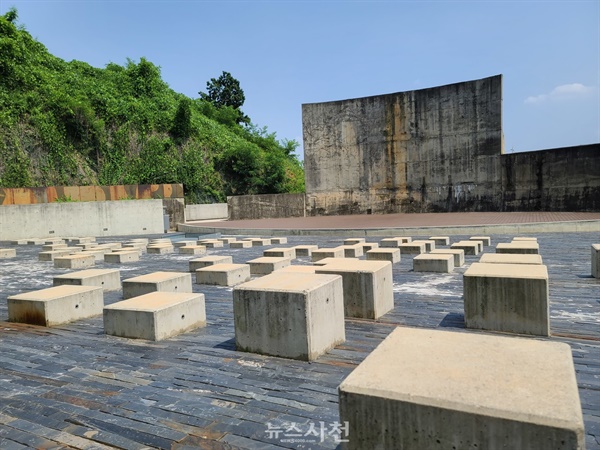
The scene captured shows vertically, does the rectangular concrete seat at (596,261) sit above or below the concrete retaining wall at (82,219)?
below

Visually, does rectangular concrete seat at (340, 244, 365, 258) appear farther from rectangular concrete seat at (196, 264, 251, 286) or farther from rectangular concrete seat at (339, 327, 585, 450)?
rectangular concrete seat at (339, 327, 585, 450)

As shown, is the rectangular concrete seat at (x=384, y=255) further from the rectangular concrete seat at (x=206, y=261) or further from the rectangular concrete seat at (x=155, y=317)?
the rectangular concrete seat at (x=155, y=317)

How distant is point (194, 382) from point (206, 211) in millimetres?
32015

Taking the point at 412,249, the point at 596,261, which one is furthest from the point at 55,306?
the point at 412,249

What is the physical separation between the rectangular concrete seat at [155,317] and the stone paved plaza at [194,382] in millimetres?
115

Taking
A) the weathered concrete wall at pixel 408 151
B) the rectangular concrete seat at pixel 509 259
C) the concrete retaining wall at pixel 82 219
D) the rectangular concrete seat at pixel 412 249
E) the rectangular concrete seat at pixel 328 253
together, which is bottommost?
the rectangular concrete seat at pixel 412 249

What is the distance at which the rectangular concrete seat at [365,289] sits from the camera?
577 cm

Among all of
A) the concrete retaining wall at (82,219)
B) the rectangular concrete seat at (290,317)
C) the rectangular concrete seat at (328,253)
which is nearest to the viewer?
the rectangular concrete seat at (290,317)

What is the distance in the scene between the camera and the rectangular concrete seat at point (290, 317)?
171 inches

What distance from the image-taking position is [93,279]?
8.05 m

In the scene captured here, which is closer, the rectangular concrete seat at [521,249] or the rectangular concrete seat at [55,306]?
the rectangular concrete seat at [55,306]

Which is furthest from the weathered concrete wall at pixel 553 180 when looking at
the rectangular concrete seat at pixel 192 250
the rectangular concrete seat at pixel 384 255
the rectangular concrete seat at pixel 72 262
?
the rectangular concrete seat at pixel 72 262

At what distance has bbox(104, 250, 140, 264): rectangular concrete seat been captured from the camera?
12.7 meters

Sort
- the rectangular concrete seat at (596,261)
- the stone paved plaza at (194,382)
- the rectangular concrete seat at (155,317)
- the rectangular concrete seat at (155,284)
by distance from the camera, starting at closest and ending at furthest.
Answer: the stone paved plaza at (194,382) < the rectangular concrete seat at (155,317) < the rectangular concrete seat at (155,284) < the rectangular concrete seat at (596,261)
